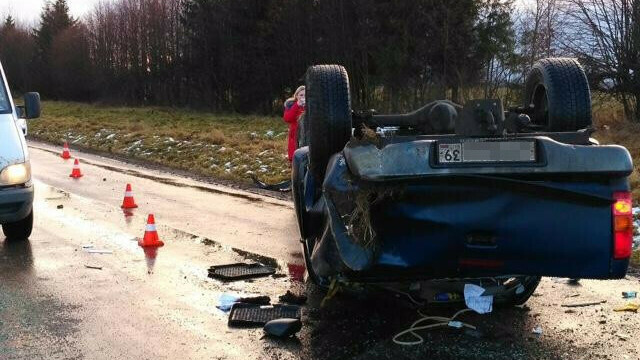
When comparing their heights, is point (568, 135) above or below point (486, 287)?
above

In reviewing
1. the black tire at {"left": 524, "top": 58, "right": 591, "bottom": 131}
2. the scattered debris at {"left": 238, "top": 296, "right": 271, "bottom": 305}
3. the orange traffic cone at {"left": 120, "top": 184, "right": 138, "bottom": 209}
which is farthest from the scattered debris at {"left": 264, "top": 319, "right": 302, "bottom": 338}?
the orange traffic cone at {"left": 120, "top": 184, "right": 138, "bottom": 209}

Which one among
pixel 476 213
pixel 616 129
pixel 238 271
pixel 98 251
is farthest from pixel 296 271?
pixel 616 129

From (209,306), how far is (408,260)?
197cm

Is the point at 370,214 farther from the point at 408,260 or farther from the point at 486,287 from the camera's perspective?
the point at 486,287

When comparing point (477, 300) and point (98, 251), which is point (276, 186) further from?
point (477, 300)

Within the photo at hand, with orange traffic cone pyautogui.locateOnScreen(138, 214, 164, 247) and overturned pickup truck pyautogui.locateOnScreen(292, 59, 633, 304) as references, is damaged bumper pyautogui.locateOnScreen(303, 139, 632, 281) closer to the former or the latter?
overturned pickup truck pyautogui.locateOnScreen(292, 59, 633, 304)

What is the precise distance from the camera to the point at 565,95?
191 inches

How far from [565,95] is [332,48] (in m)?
26.6

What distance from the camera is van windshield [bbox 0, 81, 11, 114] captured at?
7.61 meters

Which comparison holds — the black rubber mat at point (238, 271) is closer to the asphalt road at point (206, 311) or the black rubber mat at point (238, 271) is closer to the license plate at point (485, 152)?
the asphalt road at point (206, 311)

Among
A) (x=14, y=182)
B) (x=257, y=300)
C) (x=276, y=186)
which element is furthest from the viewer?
(x=276, y=186)

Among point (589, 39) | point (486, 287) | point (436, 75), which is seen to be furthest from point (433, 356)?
point (436, 75)

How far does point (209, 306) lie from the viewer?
5.04 m

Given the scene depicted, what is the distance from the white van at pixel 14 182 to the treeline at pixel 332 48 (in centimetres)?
484
